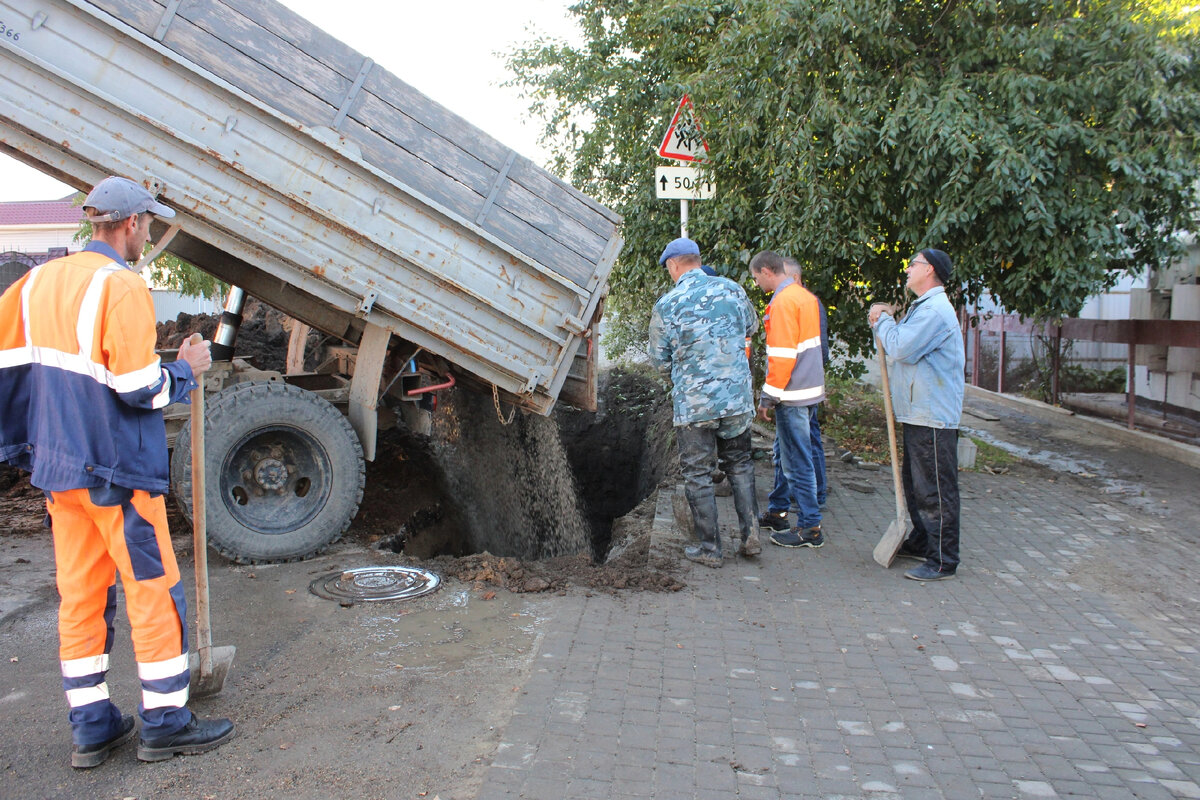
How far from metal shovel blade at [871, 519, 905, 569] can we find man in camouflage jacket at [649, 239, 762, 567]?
0.73m

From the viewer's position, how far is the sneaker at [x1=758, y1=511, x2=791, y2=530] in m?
6.05

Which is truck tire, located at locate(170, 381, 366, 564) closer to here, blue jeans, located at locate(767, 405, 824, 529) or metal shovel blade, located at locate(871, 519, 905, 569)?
blue jeans, located at locate(767, 405, 824, 529)

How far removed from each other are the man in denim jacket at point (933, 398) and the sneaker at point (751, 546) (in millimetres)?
907

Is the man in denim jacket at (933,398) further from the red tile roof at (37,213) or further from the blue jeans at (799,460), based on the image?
the red tile roof at (37,213)

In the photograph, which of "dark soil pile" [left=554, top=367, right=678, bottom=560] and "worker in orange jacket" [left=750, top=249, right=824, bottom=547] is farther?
"dark soil pile" [left=554, top=367, right=678, bottom=560]

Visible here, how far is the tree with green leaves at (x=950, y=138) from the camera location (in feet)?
20.4

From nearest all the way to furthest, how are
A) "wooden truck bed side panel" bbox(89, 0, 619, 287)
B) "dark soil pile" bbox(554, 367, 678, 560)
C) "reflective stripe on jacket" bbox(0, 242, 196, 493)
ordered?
"reflective stripe on jacket" bbox(0, 242, 196, 493), "wooden truck bed side panel" bbox(89, 0, 619, 287), "dark soil pile" bbox(554, 367, 678, 560)

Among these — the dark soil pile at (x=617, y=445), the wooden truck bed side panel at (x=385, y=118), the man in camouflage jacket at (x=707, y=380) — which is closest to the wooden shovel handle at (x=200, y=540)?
the wooden truck bed side panel at (x=385, y=118)

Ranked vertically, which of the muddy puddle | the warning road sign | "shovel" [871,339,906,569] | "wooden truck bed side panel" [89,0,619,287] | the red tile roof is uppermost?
the red tile roof

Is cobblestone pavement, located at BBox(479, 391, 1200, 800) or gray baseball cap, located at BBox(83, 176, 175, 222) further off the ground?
gray baseball cap, located at BBox(83, 176, 175, 222)

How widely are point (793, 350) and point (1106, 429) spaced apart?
5.94 meters

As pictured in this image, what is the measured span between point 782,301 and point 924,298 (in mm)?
942

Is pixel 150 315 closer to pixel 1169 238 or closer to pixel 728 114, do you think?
pixel 728 114

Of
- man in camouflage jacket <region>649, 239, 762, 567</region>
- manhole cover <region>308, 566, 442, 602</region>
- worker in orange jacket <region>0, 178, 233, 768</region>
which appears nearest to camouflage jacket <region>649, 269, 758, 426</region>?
man in camouflage jacket <region>649, 239, 762, 567</region>
